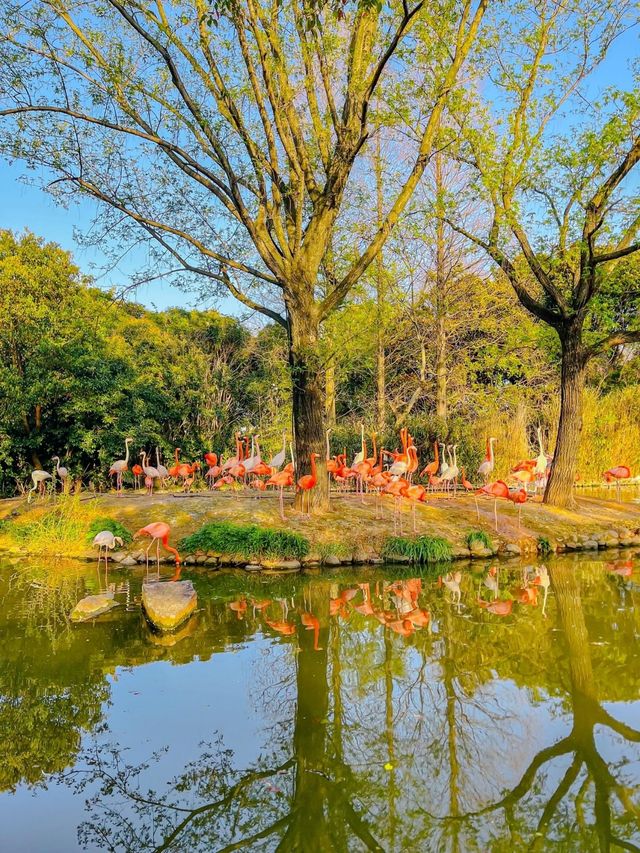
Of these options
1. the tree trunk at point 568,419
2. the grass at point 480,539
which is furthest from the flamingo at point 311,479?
the tree trunk at point 568,419

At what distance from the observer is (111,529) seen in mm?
11109

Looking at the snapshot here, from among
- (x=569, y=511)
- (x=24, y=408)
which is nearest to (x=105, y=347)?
(x=24, y=408)

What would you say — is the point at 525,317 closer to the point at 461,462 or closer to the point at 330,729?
the point at 461,462

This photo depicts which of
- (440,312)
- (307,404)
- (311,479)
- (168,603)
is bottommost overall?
(168,603)

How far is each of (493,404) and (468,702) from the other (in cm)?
1533

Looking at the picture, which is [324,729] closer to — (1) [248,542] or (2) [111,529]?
(1) [248,542]

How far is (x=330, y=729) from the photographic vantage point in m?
4.92

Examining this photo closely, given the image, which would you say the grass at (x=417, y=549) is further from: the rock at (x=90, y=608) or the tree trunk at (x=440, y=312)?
the tree trunk at (x=440, y=312)

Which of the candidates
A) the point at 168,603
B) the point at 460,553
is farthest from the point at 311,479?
the point at 168,603

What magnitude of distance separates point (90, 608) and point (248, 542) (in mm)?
3099

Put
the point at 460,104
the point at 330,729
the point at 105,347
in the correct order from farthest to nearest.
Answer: the point at 105,347, the point at 460,104, the point at 330,729

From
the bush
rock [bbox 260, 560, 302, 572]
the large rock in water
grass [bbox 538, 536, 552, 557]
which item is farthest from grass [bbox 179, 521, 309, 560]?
grass [bbox 538, 536, 552, 557]

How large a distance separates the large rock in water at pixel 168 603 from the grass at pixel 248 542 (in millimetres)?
2587

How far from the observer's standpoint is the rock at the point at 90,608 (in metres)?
7.58
